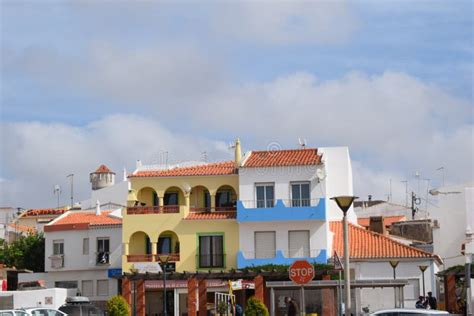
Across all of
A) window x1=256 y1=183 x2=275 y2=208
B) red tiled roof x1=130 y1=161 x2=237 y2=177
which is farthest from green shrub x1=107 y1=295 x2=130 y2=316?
red tiled roof x1=130 y1=161 x2=237 y2=177

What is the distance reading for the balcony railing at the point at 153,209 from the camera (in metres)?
55.3

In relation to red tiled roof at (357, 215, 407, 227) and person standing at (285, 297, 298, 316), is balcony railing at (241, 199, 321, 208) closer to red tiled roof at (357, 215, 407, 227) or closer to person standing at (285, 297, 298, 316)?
person standing at (285, 297, 298, 316)

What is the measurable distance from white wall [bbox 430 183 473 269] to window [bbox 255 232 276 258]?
56.5ft

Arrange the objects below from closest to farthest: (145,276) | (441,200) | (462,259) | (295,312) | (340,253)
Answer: (295,312) < (145,276) < (340,253) < (462,259) < (441,200)

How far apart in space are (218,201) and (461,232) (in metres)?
19.8

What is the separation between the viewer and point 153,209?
183 feet

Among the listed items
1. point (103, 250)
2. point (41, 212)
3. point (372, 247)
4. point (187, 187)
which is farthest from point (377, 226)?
point (41, 212)

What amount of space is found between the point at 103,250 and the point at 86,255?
1.22 m

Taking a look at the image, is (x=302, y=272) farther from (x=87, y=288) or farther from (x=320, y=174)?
(x=87, y=288)

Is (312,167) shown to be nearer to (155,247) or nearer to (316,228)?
(316,228)

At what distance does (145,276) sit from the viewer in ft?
165

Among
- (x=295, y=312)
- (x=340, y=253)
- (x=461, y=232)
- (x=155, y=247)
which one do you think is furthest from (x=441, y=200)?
(x=295, y=312)

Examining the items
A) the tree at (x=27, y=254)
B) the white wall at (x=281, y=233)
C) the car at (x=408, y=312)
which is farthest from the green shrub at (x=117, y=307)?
the car at (x=408, y=312)

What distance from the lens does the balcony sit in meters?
52.9
